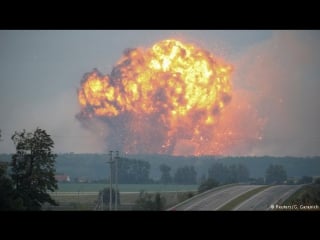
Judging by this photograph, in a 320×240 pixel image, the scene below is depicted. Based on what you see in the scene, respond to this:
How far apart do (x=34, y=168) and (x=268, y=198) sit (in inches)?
182

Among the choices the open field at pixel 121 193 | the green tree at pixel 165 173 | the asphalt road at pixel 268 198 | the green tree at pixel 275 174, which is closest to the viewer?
the asphalt road at pixel 268 198

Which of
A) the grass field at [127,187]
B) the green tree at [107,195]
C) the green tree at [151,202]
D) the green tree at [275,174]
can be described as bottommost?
the green tree at [151,202]

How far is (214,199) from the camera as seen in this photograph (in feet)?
32.4

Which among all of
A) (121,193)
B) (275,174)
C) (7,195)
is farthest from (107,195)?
(275,174)

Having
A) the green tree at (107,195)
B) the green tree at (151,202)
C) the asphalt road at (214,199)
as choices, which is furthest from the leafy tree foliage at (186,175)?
the green tree at (107,195)

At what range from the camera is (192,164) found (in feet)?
35.0

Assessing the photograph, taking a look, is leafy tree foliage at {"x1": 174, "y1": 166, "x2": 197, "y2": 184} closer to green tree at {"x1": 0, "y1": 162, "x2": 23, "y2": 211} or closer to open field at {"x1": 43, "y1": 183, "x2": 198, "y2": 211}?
open field at {"x1": 43, "y1": 183, "x2": 198, "y2": 211}

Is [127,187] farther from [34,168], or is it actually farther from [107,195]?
[34,168]

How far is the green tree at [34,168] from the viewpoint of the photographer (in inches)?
407

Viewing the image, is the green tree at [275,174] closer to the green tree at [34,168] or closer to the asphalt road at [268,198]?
the asphalt road at [268,198]

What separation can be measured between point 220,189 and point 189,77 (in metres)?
2.40

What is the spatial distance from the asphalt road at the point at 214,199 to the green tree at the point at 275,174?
355 millimetres
